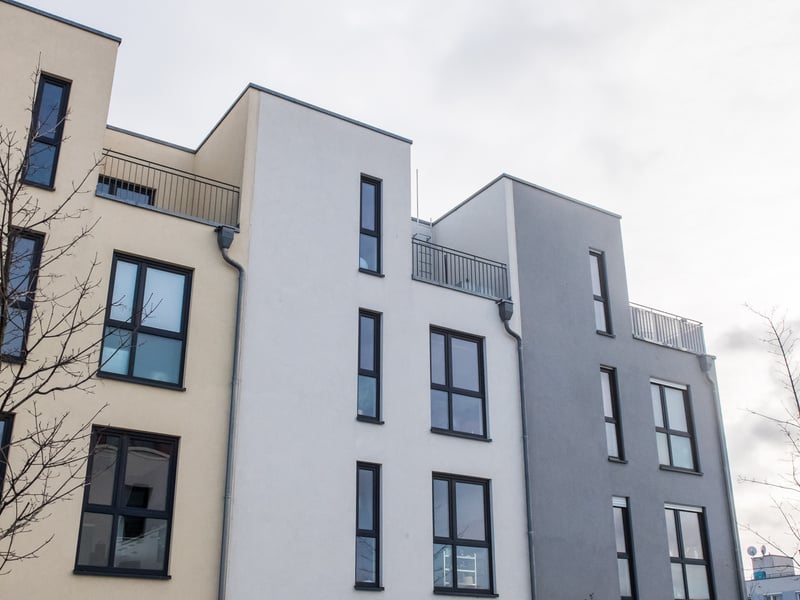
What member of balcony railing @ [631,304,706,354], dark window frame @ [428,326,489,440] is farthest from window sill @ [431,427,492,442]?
balcony railing @ [631,304,706,354]

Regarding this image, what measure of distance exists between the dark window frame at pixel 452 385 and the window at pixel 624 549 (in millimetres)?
3388

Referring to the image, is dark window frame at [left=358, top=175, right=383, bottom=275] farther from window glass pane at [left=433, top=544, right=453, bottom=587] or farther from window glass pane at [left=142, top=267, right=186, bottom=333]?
window glass pane at [left=433, top=544, right=453, bottom=587]

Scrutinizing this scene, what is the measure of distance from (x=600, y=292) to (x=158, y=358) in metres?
9.80

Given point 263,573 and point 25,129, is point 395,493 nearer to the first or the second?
point 263,573

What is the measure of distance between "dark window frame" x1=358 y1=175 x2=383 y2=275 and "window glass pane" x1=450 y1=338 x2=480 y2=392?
1971 mm

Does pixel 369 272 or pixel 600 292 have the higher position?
pixel 600 292

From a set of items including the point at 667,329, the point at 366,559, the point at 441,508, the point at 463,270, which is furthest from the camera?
the point at 667,329

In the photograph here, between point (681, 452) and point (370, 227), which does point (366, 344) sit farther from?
point (681, 452)

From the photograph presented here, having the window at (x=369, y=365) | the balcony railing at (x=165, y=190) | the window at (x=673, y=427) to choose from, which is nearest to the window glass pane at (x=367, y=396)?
the window at (x=369, y=365)

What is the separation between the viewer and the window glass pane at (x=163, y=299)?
40.3 feet

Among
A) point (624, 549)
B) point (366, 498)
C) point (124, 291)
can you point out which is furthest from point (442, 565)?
point (124, 291)

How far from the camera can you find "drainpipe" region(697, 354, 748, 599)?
1716 centimetres

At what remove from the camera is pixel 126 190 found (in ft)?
51.3

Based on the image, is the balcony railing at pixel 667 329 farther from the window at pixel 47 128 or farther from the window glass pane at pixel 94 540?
the window at pixel 47 128
